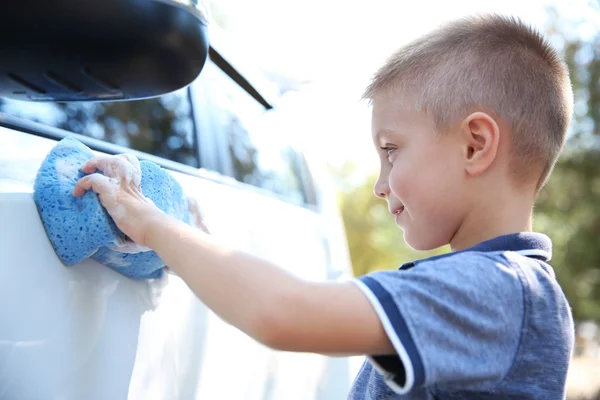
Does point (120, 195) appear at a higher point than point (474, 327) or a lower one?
higher

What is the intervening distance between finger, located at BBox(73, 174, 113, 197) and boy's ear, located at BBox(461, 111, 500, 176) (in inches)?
25.7

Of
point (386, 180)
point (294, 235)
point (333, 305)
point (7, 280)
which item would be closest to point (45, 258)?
point (7, 280)

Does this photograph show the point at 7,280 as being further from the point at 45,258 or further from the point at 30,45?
the point at 30,45

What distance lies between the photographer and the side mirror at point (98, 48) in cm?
88

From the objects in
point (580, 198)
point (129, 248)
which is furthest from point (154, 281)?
point (580, 198)

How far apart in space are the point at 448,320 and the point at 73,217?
60 centimetres

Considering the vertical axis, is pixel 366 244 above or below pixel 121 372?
below

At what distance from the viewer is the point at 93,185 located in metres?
1.12

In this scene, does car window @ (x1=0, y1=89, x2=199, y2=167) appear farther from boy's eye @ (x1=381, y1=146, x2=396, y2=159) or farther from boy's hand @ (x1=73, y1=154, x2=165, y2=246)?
boy's eye @ (x1=381, y1=146, x2=396, y2=159)

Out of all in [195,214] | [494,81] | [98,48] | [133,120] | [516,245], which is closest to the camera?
[98,48]

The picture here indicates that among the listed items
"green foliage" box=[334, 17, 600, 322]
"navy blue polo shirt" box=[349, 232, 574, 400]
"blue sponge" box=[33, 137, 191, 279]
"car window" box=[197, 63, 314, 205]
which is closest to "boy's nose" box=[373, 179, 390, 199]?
"navy blue polo shirt" box=[349, 232, 574, 400]

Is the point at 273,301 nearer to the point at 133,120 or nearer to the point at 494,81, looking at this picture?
the point at 494,81

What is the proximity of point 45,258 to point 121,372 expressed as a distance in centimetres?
27

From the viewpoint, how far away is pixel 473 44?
1.38m
